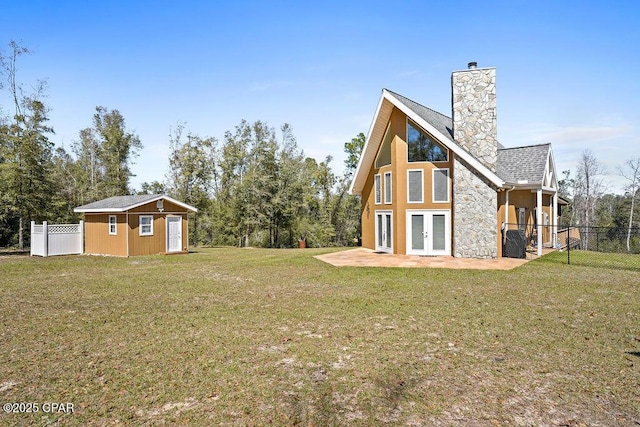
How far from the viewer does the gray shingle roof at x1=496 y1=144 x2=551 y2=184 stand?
15.8 meters

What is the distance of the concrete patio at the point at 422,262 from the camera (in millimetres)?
12938

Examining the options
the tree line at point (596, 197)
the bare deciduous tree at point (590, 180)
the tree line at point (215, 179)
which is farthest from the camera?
the bare deciduous tree at point (590, 180)

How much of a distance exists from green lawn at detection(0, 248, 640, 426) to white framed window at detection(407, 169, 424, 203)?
21.5ft

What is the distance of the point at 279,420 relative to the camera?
3.35 metres

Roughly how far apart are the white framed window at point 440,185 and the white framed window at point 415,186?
55 cm

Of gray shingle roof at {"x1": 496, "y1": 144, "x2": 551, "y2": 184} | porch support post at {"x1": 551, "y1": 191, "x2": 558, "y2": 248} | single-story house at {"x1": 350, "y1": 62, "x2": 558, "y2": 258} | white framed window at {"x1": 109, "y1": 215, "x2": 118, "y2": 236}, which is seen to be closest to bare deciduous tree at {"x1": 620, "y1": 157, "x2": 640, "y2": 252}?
porch support post at {"x1": 551, "y1": 191, "x2": 558, "y2": 248}

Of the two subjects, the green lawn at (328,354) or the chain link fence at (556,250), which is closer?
the green lawn at (328,354)

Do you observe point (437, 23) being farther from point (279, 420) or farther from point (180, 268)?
point (279, 420)

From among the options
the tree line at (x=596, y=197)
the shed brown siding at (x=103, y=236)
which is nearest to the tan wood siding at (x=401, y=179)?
the shed brown siding at (x=103, y=236)

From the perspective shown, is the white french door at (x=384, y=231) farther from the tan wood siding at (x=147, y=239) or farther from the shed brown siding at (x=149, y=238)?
the tan wood siding at (x=147, y=239)

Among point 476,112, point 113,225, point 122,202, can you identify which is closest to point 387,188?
point 476,112

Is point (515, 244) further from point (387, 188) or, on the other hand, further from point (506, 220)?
point (387, 188)

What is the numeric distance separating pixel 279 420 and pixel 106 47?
17755 mm

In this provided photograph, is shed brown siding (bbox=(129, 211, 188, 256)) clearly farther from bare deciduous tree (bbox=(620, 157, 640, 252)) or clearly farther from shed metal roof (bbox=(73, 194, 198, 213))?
bare deciduous tree (bbox=(620, 157, 640, 252))
